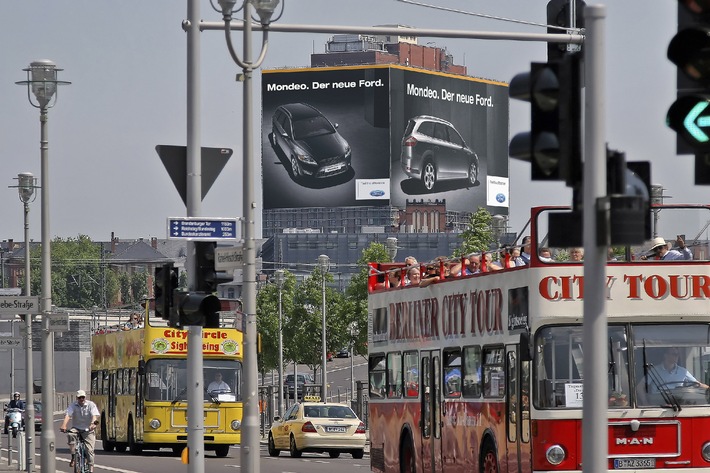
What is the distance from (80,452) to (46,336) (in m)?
3.97

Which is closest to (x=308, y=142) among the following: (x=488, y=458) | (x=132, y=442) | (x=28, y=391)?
(x=132, y=442)

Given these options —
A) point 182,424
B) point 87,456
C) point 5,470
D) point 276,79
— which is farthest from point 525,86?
point 276,79

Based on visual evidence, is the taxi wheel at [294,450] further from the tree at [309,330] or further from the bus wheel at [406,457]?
the tree at [309,330]

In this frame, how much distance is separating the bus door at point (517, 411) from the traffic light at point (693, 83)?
30.8 feet

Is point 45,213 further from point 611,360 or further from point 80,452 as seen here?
point 611,360

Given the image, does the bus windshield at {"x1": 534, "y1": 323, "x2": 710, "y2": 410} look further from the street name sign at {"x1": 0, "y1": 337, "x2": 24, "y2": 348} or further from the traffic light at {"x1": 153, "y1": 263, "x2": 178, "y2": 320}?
the street name sign at {"x1": 0, "y1": 337, "x2": 24, "y2": 348}

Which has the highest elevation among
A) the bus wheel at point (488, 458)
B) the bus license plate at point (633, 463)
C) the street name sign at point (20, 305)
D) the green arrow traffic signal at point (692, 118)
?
the green arrow traffic signal at point (692, 118)

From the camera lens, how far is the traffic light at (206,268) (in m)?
19.4

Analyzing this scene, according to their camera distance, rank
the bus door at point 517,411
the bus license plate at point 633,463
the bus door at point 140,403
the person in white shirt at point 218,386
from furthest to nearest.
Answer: the bus door at point 140,403
the person in white shirt at point 218,386
the bus door at point 517,411
the bus license plate at point 633,463

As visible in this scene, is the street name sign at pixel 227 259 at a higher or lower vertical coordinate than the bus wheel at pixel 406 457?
higher

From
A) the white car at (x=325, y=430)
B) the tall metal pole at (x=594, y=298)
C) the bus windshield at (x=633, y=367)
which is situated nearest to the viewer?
the tall metal pole at (x=594, y=298)

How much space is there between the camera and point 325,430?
42.8 metres

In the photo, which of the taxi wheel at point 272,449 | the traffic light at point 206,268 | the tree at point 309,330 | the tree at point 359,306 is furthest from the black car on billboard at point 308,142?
the traffic light at point 206,268

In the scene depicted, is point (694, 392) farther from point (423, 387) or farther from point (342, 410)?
point (342, 410)
